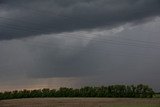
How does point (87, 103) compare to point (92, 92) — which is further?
point (92, 92)

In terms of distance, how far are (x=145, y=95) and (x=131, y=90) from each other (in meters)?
5.66

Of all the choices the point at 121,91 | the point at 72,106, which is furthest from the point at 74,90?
the point at 72,106

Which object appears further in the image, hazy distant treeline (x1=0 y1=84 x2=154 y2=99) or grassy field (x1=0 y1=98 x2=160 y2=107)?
hazy distant treeline (x1=0 y1=84 x2=154 y2=99)

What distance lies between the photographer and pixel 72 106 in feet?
234

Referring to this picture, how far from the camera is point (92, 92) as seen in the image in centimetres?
12912

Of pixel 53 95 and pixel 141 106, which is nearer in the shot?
pixel 141 106

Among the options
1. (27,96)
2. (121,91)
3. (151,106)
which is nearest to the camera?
(151,106)

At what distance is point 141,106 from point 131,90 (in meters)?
64.7

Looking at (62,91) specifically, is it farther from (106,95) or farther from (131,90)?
(131,90)

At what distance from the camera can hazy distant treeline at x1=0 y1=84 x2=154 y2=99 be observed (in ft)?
417

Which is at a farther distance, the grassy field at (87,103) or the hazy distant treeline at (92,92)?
the hazy distant treeline at (92,92)

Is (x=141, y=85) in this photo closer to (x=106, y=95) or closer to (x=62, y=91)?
(x=106, y=95)

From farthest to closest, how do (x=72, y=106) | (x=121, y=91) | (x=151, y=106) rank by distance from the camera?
(x=121, y=91), (x=72, y=106), (x=151, y=106)

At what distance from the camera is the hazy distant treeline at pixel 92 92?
417 feet
